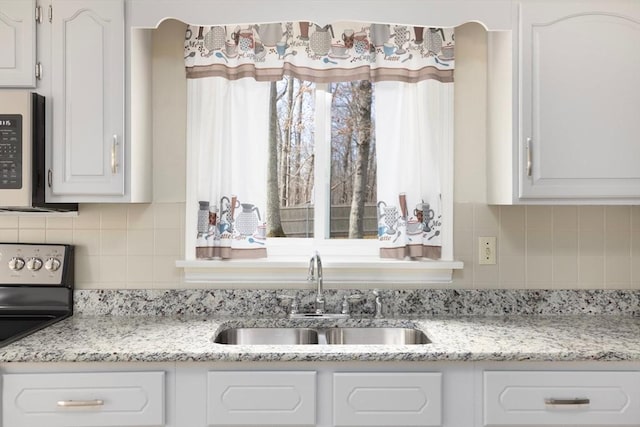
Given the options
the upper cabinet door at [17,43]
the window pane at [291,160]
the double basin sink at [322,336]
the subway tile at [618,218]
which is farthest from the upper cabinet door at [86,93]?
the subway tile at [618,218]

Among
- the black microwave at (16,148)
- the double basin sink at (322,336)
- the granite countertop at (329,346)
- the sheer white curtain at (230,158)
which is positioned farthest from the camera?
the sheer white curtain at (230,158)

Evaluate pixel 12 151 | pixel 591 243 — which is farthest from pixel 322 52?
pixel 591 243

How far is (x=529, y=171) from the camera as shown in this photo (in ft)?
6.85

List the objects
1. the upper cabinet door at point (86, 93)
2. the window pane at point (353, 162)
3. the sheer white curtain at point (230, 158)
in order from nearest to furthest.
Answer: the upper cabinet door at point (86, 93), the sheer white curtain at point (230, 158), the window pane at point (353, 162)

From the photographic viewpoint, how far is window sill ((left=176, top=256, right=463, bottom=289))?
2.35 metres

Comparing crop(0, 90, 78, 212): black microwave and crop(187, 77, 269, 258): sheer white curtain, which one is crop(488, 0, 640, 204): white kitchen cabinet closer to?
crop(187, 77, 269, 258): sheer white curtain

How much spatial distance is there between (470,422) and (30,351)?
1.34 m

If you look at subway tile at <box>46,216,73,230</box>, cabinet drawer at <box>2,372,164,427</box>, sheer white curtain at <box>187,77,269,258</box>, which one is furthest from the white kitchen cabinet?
subway tile at <box>46,216,73,230</box>

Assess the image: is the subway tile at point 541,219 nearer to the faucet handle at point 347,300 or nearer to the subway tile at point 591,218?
the subway tile at point 591,218

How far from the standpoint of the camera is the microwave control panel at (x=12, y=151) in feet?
6.45

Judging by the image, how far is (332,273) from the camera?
238cm

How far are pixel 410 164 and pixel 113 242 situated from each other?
1229 millimetres

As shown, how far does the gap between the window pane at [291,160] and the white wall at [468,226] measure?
0.37 m

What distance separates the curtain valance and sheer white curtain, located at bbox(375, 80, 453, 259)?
7 centimetres
